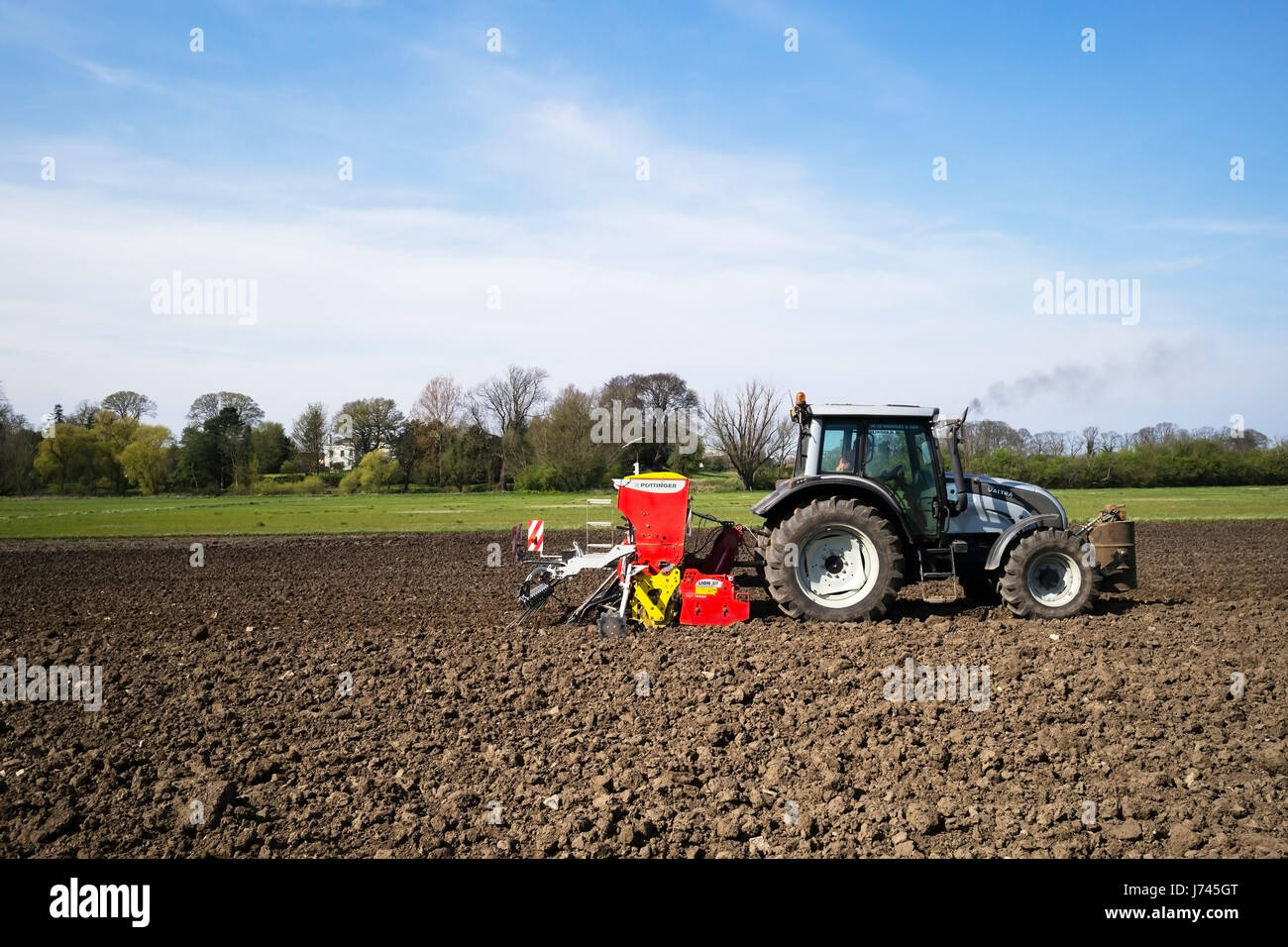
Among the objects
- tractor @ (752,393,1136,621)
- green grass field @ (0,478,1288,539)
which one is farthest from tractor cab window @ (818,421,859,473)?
green grass field @ (0,478,1288,539)

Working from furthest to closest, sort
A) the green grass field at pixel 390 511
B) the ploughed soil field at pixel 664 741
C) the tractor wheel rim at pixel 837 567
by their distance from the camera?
the green grass field at pixel 390 511 → the tractor wheel rim at pixel 837 567 → the ploughed soil field at pixel 664 741

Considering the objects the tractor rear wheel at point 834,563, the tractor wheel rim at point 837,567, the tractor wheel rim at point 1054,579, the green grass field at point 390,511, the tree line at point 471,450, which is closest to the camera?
the tractor rear wheel at point 834,563

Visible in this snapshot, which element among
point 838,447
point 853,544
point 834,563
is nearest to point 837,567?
point 834,563

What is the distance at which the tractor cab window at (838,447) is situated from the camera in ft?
33.7

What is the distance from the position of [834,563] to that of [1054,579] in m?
2.49

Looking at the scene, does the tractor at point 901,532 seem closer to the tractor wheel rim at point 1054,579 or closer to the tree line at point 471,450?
the tractor wheel rim at point 1054,579

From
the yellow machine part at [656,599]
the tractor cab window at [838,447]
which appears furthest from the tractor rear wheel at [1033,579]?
the yellow machine part at [656,599]

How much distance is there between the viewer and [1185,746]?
599 cm

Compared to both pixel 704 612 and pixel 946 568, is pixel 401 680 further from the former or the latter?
pixel 946 568

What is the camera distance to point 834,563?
9.98 m

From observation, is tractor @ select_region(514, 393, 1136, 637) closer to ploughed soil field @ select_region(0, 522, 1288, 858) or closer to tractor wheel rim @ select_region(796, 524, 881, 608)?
tractor wheel rim @ select_region(796, 524, 881, 608)

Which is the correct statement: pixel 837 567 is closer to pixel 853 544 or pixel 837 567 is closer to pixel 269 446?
pixel 853 544

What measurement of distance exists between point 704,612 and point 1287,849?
228 inches

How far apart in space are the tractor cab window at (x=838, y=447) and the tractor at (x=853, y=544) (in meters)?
0.01
